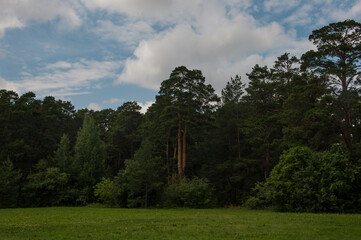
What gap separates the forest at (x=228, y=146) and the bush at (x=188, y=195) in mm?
121

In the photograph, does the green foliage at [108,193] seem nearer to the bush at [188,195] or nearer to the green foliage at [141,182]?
the green foliage at [141,182]

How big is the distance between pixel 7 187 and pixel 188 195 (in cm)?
2333

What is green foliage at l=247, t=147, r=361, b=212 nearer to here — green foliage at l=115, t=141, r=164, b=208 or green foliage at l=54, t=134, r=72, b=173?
green foliage at l=115, t=141, r=164, b=208

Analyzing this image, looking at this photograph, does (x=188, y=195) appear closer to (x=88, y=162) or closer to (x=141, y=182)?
(x=141, y=182)

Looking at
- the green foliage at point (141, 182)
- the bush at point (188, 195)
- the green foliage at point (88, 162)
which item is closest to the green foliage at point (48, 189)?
the green foliage at point (88, 162)

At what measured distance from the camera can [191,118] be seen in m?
36.8

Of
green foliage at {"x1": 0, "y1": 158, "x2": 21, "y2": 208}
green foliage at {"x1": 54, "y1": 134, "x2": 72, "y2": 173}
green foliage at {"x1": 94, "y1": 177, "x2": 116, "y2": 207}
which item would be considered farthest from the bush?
green foliage at {"x1": 0, "y1": 158, "x2": 21, "y2": 208}

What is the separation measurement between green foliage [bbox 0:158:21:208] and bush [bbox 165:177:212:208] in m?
20.8

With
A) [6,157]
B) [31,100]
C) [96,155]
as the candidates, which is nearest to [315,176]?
[96,155]

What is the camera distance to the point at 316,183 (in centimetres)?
2372

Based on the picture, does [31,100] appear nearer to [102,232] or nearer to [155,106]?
[155,106]

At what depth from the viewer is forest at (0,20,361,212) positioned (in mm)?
24891

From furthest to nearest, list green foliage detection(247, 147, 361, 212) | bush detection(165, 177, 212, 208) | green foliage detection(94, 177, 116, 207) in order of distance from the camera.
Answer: green foliage detection(94, 177, 116, 207) → bush detection(165, 177, 212, 208) → green foliage detection(247, 147, 361, 212)

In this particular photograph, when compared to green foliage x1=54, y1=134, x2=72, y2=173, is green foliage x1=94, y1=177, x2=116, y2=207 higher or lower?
lower
